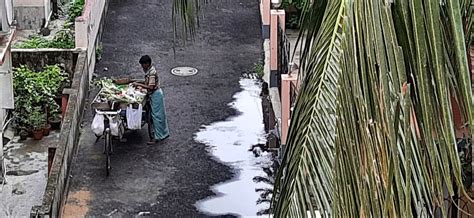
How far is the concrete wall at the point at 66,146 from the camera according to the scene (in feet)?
32.3

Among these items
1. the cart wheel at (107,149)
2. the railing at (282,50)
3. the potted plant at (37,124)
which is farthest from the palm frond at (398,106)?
the potted plant at (37,124)

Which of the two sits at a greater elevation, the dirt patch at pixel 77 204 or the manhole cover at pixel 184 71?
the manhole cover at pixel 184 71

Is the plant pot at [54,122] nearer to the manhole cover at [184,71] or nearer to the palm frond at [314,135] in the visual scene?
the manhole cover at [184,71]

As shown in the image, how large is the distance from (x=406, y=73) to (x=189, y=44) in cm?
1383

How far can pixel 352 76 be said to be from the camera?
2393 millimetres

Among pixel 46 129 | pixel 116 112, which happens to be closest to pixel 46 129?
pixel 46 129

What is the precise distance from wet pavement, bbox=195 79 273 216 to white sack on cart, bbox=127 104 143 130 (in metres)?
0.95

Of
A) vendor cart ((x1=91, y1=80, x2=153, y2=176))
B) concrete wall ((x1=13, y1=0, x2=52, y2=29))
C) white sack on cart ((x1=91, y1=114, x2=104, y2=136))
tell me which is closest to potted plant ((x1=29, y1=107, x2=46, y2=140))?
vendor cart ((x1=91, y1=80, x2=153, y2=176))

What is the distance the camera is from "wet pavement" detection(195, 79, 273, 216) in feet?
35.9

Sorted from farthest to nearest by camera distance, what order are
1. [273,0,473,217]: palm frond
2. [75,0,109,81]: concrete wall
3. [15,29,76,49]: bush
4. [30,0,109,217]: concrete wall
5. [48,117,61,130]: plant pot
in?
[15,29,76,49]: bush < [75,0,109,81]: concrete wall < [48,117,61,130]: plant pot < [30,0,109,217]: concrete wall < [273,0,473,217]: palm frond

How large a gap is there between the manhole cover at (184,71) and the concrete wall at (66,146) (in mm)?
1575

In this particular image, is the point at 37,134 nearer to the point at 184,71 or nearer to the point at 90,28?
the point at 90,28

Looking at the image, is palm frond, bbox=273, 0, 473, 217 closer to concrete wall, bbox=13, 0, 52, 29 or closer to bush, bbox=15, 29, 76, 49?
bush, bbox=15, 29, 76, 49

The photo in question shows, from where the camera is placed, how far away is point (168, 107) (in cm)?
1367
